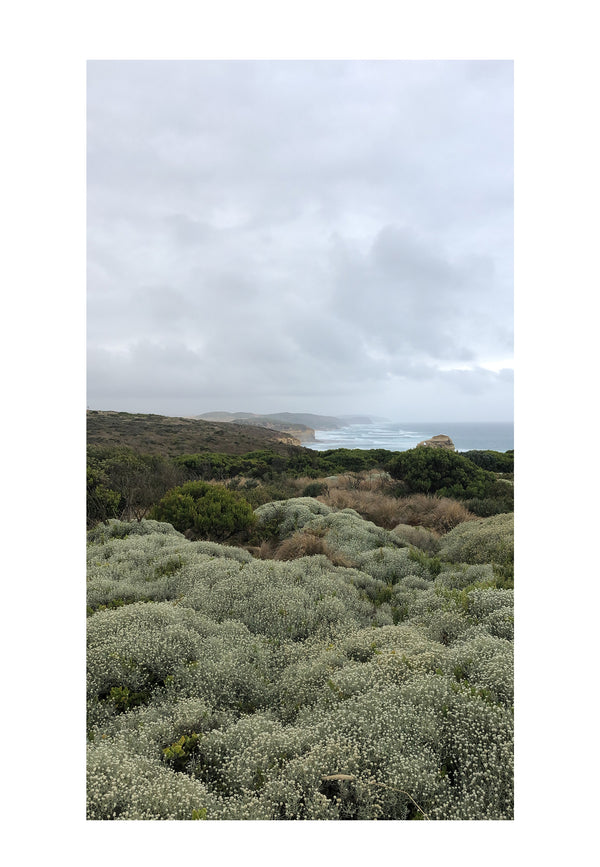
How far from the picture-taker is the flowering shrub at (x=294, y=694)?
1905 mm

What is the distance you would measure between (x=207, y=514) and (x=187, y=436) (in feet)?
47.2

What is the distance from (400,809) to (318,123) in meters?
4.74

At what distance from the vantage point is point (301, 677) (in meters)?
3.02

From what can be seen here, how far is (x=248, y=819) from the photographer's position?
6.07ft

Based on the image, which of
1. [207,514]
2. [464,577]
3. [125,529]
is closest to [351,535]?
[464,577]

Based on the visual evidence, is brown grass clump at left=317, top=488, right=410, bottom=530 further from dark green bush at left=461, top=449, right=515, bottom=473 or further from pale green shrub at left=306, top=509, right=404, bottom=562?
dark green bush at left=461, top=449, right=515, bottom=473

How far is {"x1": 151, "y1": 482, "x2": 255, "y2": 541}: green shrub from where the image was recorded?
7328 mm

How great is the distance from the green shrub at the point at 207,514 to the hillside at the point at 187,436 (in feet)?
27.1

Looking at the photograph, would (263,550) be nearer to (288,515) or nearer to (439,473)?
(288,515)

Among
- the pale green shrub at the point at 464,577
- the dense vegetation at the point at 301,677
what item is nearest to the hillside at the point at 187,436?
the dense vegetation at the point at 301,677

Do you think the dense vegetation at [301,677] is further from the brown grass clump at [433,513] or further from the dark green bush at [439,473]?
the dark green bush at [439,473]

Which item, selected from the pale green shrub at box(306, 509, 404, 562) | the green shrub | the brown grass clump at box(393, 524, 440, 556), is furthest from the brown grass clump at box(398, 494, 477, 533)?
the green shrub
